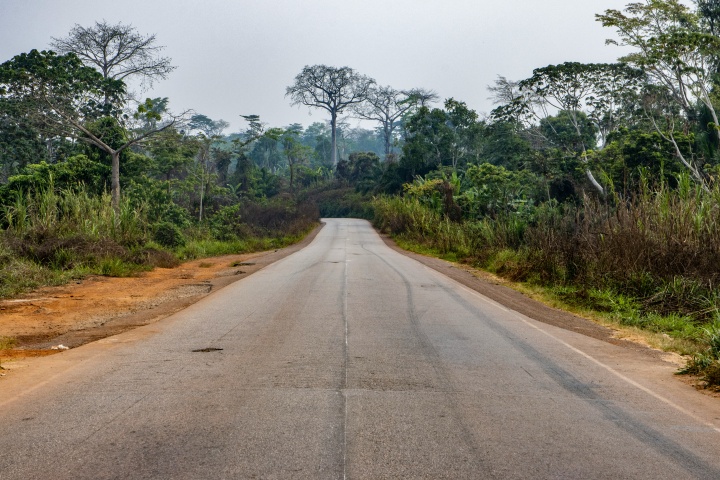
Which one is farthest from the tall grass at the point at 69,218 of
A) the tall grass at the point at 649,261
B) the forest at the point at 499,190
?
the tall grass at the point at 649,261

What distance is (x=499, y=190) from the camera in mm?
29297

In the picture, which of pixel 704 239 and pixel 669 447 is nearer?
pixel 669 447

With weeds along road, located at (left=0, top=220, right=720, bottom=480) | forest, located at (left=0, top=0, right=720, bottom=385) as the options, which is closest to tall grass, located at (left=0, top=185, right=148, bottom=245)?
forest, located at (left=0, top=0, right=720, bottom=385)

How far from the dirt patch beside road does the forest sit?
88cm

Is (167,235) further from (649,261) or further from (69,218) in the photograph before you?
(649,261)

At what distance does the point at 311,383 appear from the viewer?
588 centimetres

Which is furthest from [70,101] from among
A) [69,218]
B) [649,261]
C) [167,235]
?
[649,261]

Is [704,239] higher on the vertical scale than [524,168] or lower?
lower

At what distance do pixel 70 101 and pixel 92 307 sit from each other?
74.6ft

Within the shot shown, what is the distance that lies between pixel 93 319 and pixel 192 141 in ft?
58.9

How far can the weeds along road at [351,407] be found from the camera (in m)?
4.00

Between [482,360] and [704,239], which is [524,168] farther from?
[482,360]

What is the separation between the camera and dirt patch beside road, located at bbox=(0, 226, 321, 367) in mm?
A: 8487

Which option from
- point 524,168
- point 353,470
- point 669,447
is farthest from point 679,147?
point 353,470
